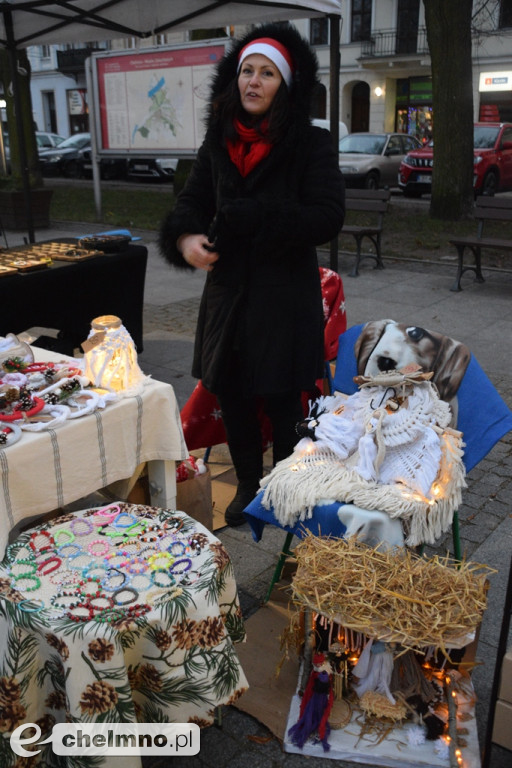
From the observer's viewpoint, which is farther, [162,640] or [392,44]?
[392,44]

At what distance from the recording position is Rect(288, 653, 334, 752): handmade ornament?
7.07 feet

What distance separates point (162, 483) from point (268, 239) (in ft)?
3.43

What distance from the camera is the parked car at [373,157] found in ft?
55.3

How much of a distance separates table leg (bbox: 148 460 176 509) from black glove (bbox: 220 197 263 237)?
0.96m

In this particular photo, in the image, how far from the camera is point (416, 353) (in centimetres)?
290

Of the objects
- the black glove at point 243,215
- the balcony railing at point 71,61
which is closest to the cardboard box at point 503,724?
the black glove at point 243,215

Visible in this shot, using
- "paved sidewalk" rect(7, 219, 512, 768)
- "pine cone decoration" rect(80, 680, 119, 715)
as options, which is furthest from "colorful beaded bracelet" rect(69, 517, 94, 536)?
"paved sidewalk" rect(7, 219, 512, 768)

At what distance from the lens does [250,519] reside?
269cm

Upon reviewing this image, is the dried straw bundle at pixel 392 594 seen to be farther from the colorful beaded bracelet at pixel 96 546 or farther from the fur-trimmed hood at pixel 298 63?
the fur-trimmed hood at pixel 298 63

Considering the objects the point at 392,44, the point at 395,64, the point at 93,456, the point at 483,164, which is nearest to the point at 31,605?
the point at 93,456

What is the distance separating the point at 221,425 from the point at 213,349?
2.72ft

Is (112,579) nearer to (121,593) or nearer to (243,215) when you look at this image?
(121,593)

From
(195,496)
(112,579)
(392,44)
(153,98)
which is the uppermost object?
(392,44)

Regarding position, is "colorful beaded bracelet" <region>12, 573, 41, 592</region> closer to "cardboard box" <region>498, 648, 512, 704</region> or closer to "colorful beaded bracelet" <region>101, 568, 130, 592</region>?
"colorful beaded bracelet" <region>101, 568, 130, 592</region>
